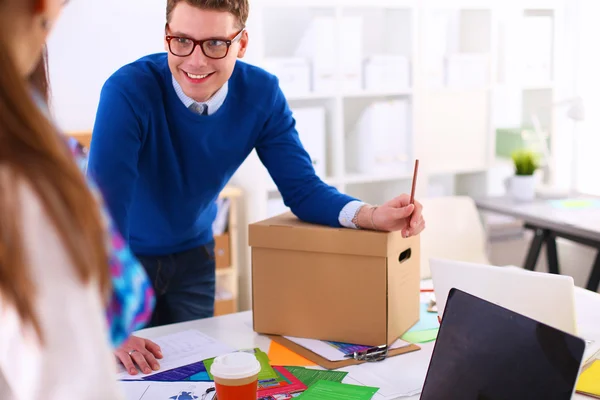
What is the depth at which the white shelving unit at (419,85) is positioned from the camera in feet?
11.6

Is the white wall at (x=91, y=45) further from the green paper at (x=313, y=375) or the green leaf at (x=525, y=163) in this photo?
the green paper at (x=313, y=375)

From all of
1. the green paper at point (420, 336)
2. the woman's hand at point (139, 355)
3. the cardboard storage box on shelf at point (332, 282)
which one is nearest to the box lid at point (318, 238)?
the cardboard storage box on shelf at point (332, 282)

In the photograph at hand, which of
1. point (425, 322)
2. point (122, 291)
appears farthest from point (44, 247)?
point (425, 322)

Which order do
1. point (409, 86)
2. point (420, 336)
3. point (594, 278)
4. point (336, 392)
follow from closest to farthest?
point (336, 392) < point (420, 336) < point (594, 278) < point (409, 86)

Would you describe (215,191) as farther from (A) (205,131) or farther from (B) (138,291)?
(B) (138,291)

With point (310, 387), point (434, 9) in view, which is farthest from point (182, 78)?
point (434, 9)

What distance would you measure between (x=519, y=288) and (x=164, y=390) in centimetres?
77

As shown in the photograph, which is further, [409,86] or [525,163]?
[409,86]

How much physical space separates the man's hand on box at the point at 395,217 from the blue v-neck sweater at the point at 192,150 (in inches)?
3.3

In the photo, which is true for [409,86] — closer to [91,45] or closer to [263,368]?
[91,45]

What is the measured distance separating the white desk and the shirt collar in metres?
0.55

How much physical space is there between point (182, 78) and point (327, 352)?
76cm

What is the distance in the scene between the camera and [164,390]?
4.76 ft

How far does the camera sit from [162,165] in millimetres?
1836
